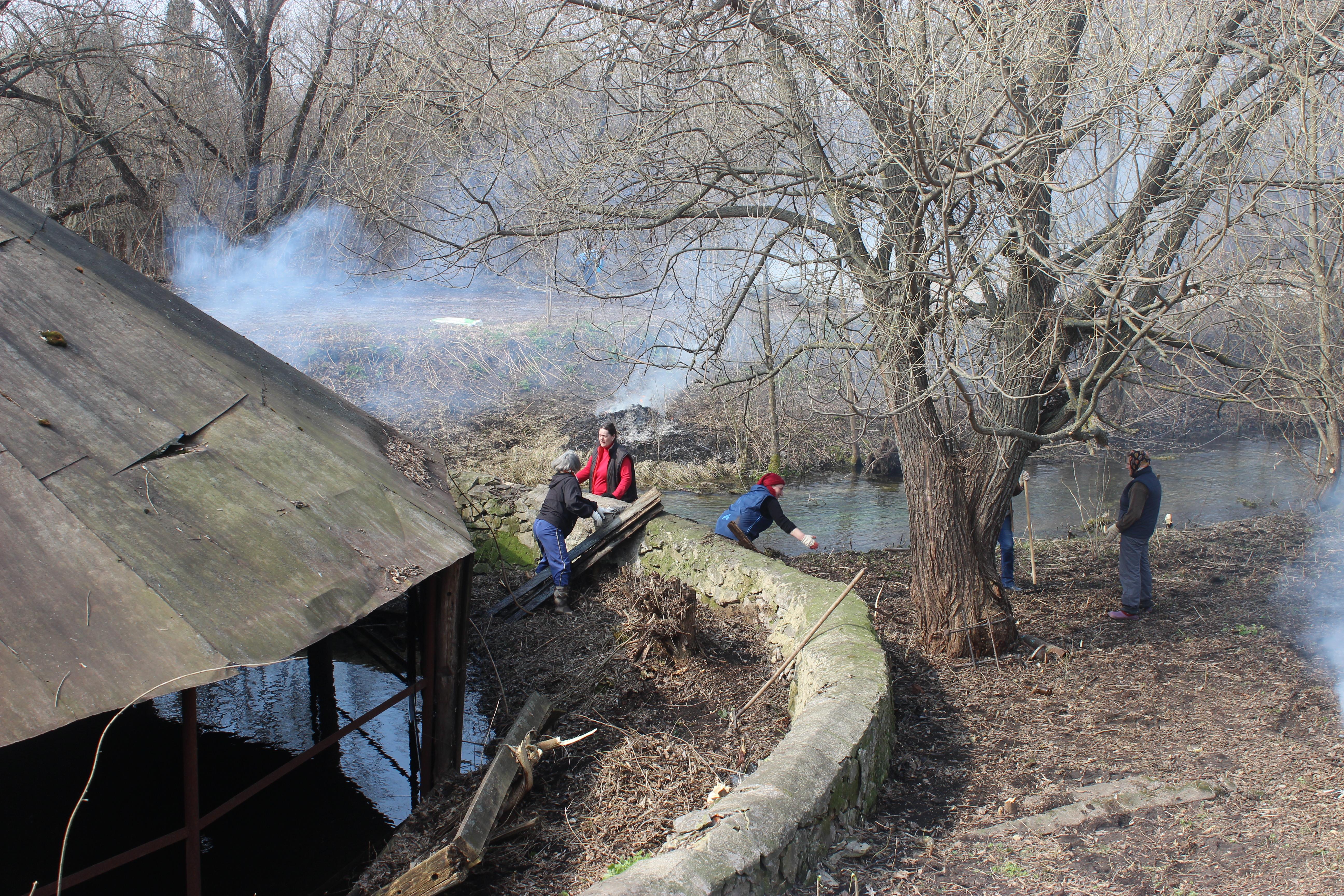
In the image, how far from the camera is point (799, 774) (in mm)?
4398

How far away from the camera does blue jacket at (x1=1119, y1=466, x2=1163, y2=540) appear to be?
8.12m

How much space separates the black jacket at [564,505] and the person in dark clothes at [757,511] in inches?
55.2

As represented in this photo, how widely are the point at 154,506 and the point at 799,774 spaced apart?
341 centimetres

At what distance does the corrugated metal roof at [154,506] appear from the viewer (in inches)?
133

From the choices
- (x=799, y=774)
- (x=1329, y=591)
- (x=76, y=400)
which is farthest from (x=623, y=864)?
(x=1329, y=591)

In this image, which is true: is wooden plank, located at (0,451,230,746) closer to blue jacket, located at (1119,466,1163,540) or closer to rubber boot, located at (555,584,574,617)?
rubber boot, located at (555,584,574,617)

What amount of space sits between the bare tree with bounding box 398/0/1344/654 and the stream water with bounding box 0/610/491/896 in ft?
13.0

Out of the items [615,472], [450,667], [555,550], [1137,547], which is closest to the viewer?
[450,667]

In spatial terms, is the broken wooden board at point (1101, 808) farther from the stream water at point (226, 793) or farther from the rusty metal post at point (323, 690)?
the rusty metal post at point (323, 690)

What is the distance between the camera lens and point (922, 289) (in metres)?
6.24

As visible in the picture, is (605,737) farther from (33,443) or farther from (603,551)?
(33,443)

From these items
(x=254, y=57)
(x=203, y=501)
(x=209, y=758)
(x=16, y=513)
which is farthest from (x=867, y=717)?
(x=254, y=57)

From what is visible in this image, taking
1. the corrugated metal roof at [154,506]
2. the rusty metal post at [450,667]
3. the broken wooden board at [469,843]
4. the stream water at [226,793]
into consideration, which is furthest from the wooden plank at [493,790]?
the corrugated metal roof at [154,506]

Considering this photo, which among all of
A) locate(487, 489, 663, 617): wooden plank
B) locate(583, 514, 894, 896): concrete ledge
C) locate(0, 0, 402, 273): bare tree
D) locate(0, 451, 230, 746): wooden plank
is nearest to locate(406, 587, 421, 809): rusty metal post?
locate(487, 489, 663, 617): wooden plank
